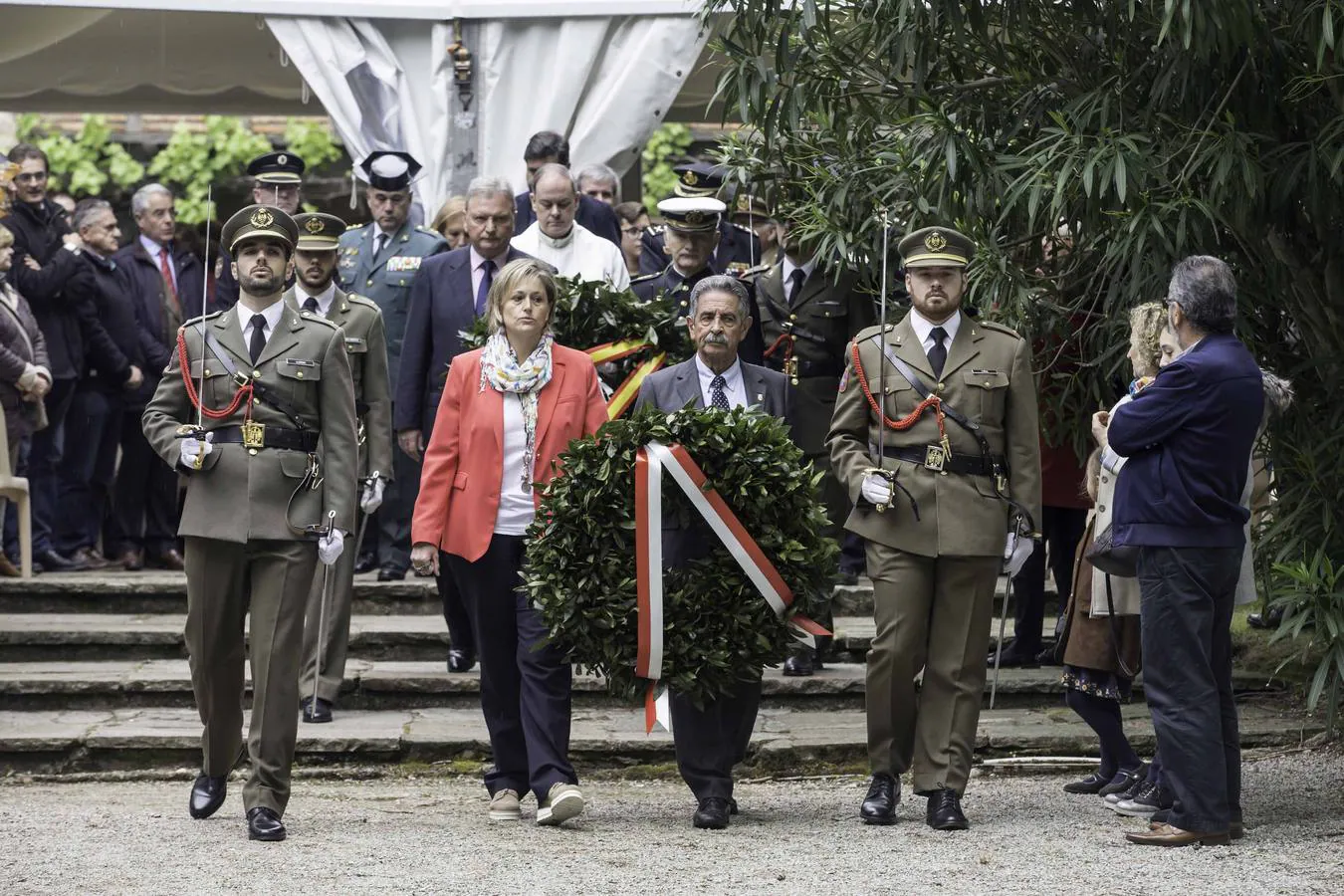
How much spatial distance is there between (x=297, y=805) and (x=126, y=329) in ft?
14.7

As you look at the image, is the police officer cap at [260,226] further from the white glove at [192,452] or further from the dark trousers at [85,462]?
the dark trousers at [85,462]

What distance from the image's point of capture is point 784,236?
30.3 ft

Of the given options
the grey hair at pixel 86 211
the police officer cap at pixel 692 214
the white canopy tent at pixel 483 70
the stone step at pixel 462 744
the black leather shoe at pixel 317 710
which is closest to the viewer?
the stone step at pixel 462 744

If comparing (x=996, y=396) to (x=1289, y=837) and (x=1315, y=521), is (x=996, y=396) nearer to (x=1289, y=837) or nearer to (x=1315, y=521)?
(x=1315, y=521)

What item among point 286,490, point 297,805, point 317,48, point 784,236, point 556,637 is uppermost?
point 317,48

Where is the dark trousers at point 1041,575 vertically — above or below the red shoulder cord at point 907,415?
below

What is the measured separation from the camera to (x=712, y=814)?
6652 millimetres

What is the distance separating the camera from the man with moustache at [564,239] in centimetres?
899

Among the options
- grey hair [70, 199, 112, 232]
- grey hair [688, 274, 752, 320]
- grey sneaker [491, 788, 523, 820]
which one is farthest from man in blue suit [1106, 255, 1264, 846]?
grey hair [70, 199, 112, 232]

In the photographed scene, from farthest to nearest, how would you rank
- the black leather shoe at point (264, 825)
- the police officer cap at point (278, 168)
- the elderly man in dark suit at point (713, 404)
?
the police officer cap at point (278, 168)
the elderly man in dark suit at point (713, 404)
the black leather shoe at point (264, 825)

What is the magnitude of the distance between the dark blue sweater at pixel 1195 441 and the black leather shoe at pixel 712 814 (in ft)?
5.42

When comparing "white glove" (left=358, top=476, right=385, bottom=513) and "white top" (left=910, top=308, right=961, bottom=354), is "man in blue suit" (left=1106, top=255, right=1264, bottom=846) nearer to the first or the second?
"white top" (left=910, top=308, right=961, bottom=354)

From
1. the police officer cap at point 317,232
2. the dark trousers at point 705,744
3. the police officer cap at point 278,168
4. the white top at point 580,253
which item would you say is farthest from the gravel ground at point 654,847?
the police officer cap at point 278,168

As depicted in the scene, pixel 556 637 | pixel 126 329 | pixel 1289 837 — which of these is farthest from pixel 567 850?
pixel 126 329
